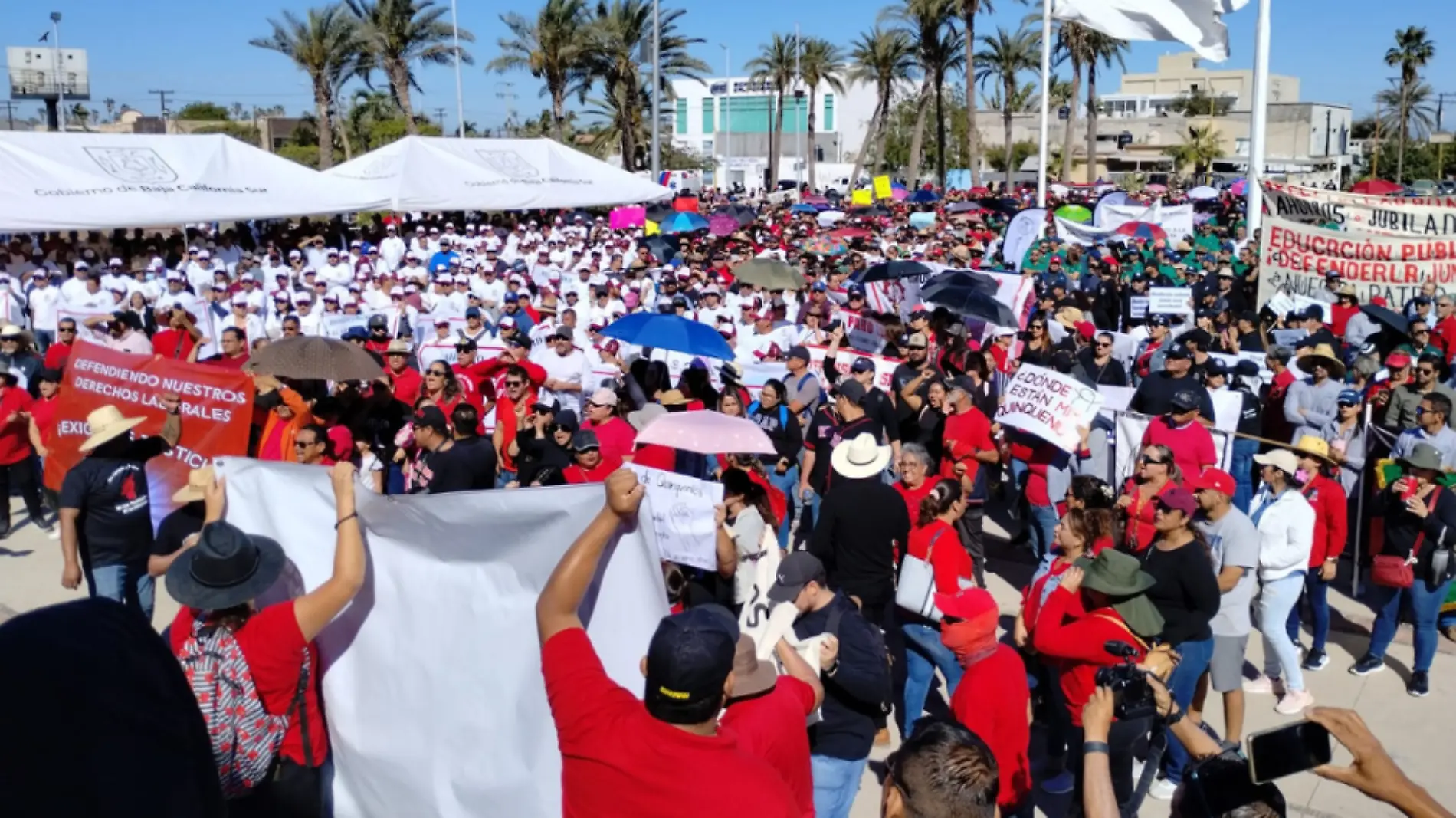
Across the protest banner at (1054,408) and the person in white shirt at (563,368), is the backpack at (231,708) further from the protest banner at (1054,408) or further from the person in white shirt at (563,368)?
the person in white shirt at (563,368)

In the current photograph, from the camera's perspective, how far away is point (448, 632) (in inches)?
160

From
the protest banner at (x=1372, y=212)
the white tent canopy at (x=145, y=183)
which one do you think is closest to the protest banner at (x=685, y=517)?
the protest banner at (x=1372, y=212)

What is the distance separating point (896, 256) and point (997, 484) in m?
→ 11.9

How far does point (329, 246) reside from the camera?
1133 inches

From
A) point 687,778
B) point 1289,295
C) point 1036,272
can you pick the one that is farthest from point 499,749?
point 1036,272

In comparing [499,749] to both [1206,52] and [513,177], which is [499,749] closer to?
[1206,52]

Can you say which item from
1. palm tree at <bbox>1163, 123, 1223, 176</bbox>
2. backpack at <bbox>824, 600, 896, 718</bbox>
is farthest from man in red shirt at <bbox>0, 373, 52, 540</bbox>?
palm tree at <bbox>1163, 123, 1223, 176</bbox>

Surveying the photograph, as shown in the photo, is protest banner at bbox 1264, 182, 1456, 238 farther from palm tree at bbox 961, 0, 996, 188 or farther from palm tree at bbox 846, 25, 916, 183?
palm tree at bbox 846, 25, 916, 183

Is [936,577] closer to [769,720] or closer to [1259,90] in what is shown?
[769,720]

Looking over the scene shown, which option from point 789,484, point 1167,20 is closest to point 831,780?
point 789,484

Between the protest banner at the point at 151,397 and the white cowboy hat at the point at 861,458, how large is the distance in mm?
4194

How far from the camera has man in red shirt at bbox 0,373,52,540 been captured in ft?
30.7

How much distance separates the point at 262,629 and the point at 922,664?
3446 mm

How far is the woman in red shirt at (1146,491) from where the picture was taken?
6492 mm
